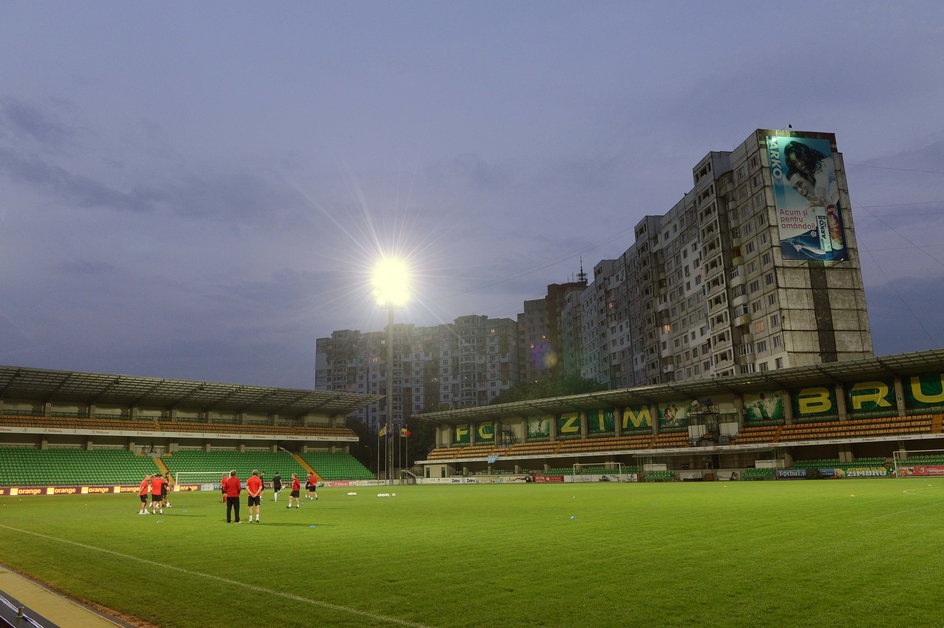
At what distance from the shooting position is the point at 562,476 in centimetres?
8006

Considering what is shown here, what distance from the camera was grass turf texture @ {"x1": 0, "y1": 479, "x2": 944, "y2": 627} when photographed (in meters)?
8.27

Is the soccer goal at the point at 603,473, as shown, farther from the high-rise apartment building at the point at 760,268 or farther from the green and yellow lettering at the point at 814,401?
the high-rise apartment building at the point at 760,268

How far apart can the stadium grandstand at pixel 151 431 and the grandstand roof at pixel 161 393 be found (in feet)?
0.40

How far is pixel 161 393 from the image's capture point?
262 ft

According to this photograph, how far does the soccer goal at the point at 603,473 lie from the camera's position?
74.7 m

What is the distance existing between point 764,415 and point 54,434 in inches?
3161

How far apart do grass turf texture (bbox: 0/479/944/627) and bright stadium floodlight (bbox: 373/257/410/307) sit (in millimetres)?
44547

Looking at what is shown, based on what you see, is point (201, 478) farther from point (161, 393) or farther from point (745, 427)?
point (745, 427)

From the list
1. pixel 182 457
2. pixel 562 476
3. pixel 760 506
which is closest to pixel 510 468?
pixel 562 476

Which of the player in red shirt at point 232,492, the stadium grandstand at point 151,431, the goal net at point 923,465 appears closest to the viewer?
the player in red shirt at point 232,492

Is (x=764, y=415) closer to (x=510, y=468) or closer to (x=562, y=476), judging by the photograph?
(x=562, y=476)

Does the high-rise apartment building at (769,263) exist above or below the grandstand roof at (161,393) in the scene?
above

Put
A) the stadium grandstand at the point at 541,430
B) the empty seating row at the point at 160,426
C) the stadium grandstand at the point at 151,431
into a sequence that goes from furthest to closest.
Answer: the empty seating row at the point at 160,426 < the stadium grandstand at the point at 151,431 < the stadium grandstand at the point at 541,430

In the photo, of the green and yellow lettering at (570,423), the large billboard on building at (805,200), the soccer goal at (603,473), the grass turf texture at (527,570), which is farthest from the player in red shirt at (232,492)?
the large billboard on building at (805,200)
